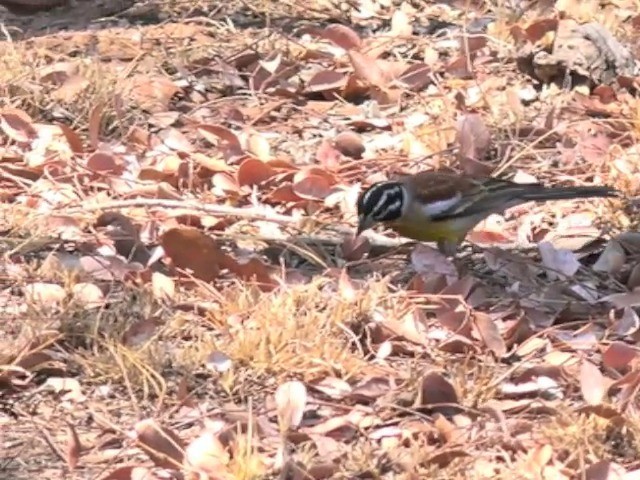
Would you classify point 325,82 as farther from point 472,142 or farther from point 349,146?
point 472,142

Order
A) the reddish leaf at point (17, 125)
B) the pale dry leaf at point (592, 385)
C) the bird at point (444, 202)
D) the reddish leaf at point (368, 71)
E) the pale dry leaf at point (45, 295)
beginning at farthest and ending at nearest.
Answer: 1. the reddish leaf at point (368, 71)
2. the reddish leaf at point (17, 125)
3. the bird at point (444, 202)
4. the pale dry leaf at point (45, 295)
5. the pale dry leaf at point (592, 385)

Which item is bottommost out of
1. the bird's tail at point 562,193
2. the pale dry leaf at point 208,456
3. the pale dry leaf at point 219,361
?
the bird's tail at point 562,193

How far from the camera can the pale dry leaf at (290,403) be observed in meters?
4.24

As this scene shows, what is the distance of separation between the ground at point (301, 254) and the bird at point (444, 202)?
0.14 metres

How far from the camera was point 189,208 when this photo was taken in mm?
5555

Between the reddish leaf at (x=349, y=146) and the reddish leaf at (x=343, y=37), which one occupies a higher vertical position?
the reddish leaf at (x=349, y=146)

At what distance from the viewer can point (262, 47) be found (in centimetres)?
741

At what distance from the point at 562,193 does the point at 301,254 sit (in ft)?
3.16

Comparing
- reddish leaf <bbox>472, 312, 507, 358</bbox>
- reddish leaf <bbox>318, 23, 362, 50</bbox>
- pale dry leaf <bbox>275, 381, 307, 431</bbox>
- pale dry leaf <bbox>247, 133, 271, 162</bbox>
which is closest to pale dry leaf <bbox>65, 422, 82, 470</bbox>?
pale dry leaf <bbox>275, 381, 307, 431</bbox>

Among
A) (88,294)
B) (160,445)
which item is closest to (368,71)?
(88,294)

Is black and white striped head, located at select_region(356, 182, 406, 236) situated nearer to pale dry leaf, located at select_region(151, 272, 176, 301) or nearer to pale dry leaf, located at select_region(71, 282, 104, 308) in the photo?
pale dry leaf, located at select_region(151, 272, 176, 301)

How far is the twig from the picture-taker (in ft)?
18.1

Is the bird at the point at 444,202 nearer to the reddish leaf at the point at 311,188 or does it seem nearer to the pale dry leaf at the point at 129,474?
the reddish leaf at the point at 311,188

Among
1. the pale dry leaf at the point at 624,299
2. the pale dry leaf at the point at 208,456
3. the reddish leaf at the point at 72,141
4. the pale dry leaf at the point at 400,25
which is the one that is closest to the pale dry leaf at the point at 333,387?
the pale dry leaf at the point at 208,456
